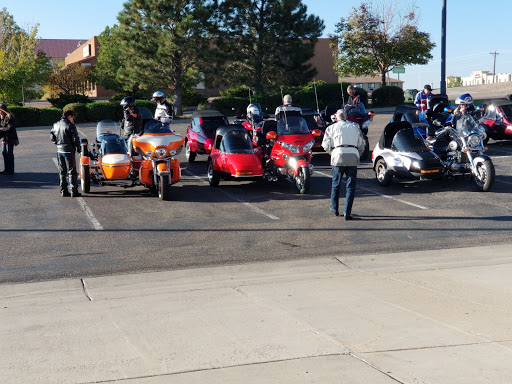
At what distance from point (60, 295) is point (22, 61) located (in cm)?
4114

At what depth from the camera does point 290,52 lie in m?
41.9

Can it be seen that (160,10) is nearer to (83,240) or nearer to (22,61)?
(22,61)

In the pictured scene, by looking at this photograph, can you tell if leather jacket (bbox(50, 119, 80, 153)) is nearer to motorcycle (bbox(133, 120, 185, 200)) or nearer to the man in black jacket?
the man in black jacket

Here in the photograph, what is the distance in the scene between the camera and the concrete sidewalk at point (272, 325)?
536 centimetres

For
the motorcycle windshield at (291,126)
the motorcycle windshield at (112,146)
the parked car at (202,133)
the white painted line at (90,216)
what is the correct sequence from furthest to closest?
the parked car at (202,133) < the motorcycle windshield at (291,126) < the motorcycle windshield at (112,146) < the white painted line at (90,216)

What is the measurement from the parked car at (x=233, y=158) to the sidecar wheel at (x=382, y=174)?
285 cm

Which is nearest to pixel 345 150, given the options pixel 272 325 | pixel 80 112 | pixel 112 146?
pixel 112 146

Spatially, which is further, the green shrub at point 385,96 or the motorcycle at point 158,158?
the green shrub at point 385,96

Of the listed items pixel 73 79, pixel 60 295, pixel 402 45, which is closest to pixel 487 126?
pixel 60 295

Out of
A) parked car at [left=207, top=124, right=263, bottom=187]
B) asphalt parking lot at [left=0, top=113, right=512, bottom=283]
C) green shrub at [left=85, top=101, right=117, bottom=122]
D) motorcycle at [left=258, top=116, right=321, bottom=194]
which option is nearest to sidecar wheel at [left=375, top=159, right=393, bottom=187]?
asphalt parking lot at [left=0, top=113, right=512, bottom=283]

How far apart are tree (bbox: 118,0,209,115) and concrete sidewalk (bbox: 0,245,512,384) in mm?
32213

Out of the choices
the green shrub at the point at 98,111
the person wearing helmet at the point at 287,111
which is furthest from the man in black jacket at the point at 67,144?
the green shrub at the point at 98,111

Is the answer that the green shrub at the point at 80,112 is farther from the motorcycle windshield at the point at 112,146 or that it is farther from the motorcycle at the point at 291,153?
the motorcycle at the point at 291,153

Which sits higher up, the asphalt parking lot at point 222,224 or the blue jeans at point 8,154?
the blue jeans at point 8,154
